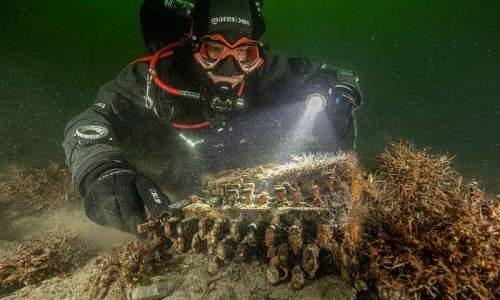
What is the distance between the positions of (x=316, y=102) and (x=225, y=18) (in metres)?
1.91

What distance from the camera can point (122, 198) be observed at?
10.3ft

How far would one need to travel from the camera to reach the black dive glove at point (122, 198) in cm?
309

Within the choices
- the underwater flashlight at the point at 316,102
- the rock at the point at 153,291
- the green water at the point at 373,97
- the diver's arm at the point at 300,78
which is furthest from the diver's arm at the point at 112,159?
the green water at the point at 373,97

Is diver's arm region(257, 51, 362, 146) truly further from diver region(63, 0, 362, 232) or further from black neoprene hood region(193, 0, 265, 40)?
black neoprene hood region(193, 0, 265, 40)

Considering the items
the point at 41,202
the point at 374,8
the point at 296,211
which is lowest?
the point at 41,202

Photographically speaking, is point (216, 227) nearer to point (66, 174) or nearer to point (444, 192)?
point (444, 192)

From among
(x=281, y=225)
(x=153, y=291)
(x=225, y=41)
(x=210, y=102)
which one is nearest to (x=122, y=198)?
(x=153, y=291)

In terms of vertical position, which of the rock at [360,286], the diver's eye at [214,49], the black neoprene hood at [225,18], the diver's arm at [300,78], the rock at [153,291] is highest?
the black neoprene hood at [225,18]

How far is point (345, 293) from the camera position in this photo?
6.94 ft

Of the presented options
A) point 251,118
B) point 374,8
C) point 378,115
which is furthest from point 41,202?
point 374,8

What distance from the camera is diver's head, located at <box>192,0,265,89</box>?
4.78 metres

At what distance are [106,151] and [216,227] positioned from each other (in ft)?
6.79

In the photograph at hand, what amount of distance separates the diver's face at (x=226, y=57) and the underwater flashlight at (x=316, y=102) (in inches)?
43.3

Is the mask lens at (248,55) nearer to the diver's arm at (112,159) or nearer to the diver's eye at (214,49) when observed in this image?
the diver's eye at (214,49)
